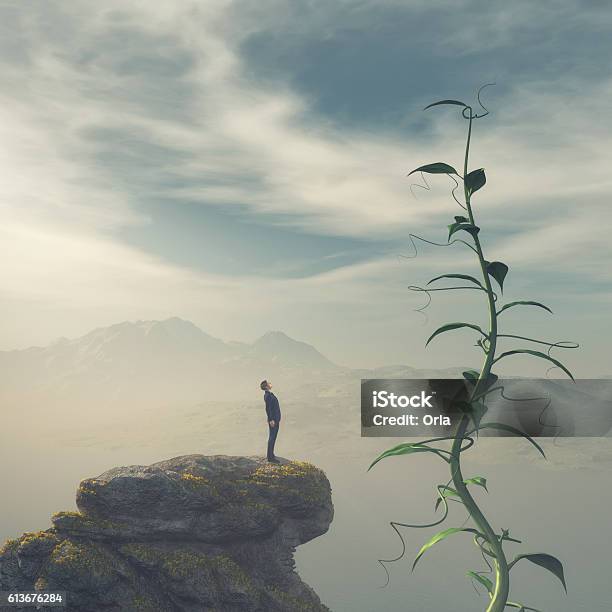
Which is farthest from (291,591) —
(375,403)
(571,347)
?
(571,347)

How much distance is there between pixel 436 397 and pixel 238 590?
21081mm

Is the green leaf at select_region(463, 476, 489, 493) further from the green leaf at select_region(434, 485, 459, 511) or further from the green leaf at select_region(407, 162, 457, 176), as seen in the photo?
the green leaf at select_region(407, 162, 457, 176)

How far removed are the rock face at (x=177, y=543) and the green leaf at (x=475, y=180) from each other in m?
21.1

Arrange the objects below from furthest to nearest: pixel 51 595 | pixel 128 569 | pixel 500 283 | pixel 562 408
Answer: pixel 128 569, pixel 51 595, pixel 562 408, pixel 500 283

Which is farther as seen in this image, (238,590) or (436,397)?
(238,590)

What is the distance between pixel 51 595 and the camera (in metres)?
21.2

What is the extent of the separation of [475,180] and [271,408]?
17.4 metres

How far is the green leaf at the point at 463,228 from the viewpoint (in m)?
4.64

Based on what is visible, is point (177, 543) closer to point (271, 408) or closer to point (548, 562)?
point (271, 408)

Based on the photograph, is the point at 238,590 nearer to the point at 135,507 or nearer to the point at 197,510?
the point at 197,510

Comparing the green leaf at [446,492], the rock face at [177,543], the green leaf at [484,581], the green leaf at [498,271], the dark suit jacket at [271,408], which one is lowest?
the rock face at [177,543]

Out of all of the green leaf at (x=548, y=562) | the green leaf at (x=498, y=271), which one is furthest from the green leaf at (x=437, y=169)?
the green leaf at (x=548, y=562)

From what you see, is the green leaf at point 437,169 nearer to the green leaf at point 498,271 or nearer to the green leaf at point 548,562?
the green leaf at point 498,271

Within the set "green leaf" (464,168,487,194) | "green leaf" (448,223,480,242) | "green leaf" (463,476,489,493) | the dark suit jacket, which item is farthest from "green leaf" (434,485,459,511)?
the dark suit jacket
